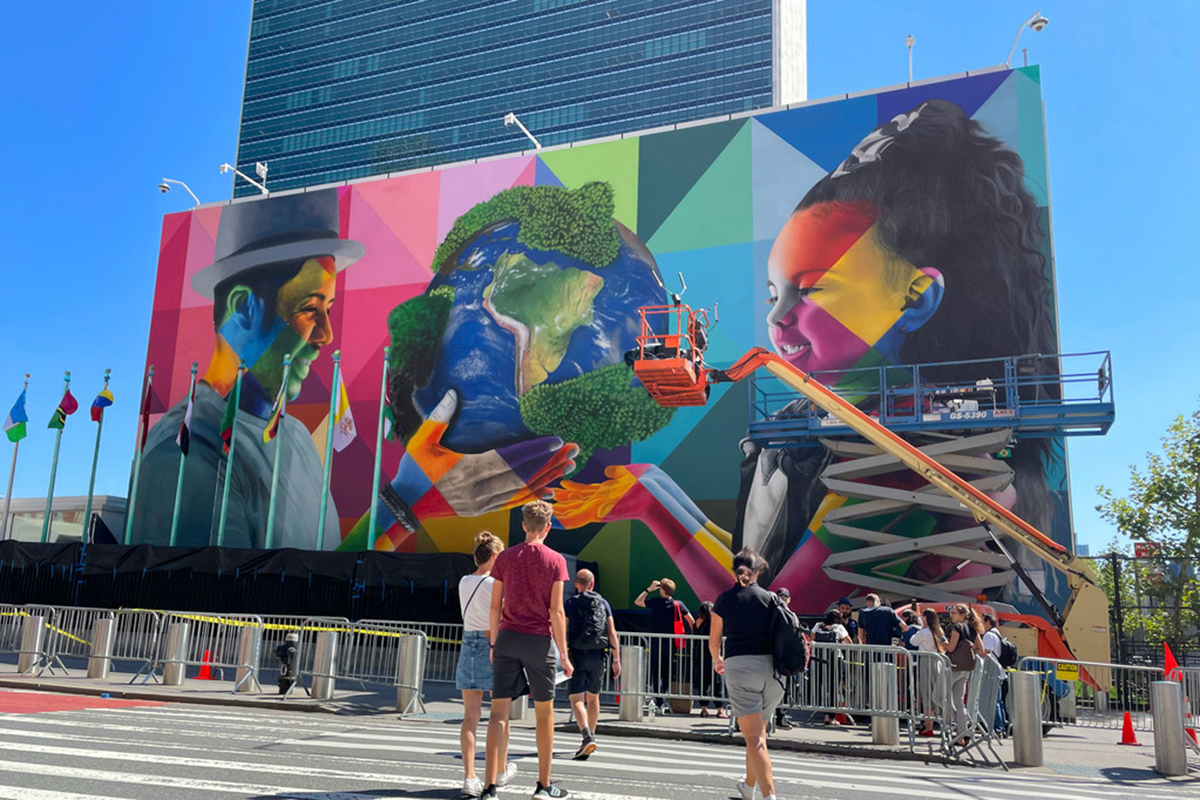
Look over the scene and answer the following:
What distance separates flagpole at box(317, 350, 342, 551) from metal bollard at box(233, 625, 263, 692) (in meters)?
16.8

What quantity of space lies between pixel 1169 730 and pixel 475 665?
8.94 m

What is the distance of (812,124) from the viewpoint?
28.6 m

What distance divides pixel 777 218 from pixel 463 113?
9192 cm

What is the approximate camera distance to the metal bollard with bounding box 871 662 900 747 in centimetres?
1159

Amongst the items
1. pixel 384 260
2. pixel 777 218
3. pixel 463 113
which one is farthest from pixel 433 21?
pixel 777 218

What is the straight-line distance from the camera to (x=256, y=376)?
3488 centimetres

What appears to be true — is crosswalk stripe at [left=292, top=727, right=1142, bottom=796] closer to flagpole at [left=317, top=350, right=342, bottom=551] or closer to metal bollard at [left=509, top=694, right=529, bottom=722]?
metal bollard at [left=509, top=694, right=529, bottom=722]

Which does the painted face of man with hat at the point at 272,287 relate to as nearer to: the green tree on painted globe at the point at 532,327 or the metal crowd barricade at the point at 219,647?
the green tree on painted globe at the point at 532,327

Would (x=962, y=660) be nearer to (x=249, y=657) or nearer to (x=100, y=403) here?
(x=249, y=657)

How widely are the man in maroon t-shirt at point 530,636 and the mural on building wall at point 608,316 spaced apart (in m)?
20.0

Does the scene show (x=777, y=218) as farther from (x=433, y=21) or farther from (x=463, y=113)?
(x=433, y=21)

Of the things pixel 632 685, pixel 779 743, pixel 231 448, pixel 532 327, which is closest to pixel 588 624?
pixel 779 743

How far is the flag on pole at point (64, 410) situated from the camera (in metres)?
33.9

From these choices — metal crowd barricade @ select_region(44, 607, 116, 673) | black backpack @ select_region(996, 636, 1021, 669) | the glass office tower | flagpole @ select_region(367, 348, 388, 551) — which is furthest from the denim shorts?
the glass office tower
